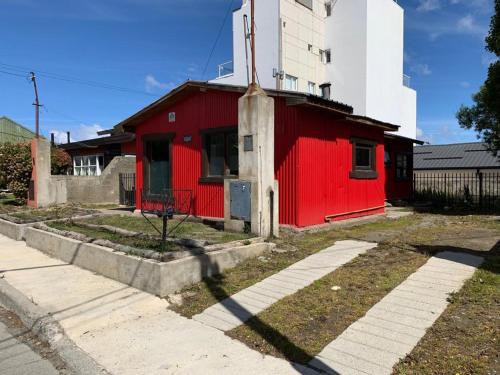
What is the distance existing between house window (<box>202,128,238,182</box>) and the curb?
18.6 ft

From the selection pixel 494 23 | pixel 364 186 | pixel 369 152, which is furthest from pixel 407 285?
pixel 494 23

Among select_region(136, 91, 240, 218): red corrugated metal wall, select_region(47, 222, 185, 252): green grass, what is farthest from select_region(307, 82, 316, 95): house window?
select_region(47, 222, 185, 252): green grass

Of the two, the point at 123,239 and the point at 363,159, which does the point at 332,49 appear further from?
the point at 123,239

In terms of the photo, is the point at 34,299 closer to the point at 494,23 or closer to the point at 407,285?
the point at 407,285

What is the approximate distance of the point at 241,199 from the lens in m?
8.21

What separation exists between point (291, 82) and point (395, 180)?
18022 mm

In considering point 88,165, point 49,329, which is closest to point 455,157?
point 88,165

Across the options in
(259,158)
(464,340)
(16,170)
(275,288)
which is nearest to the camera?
(464,340)

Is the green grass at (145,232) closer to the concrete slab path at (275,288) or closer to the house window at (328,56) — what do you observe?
the concrete slab path at (275,288)

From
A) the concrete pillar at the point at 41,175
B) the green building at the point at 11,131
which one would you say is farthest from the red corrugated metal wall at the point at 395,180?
the green building at the point at 11,131

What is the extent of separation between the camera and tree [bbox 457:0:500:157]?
1052 centimetres

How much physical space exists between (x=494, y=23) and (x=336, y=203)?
244 inches

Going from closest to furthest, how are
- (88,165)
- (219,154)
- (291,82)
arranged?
1. (219,154)
2. (88,165)
3. (291,82)

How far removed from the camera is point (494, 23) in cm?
1053
